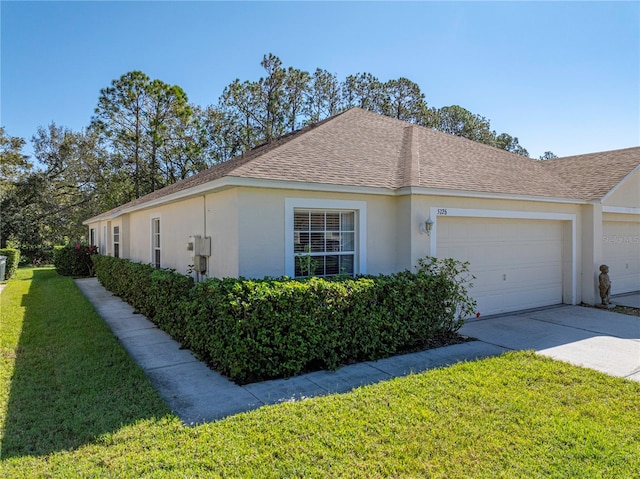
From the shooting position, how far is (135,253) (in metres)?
14.9

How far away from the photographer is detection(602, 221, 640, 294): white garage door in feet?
40.4

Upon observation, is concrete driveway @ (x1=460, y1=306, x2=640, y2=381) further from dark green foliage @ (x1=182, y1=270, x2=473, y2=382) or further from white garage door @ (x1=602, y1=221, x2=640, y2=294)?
white garage door @ (x1=602, y1=221, x2=640, y2=294)

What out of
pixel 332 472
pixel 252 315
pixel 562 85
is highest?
pixel 562 85

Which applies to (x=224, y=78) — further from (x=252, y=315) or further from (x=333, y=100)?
(x=252, y=315)

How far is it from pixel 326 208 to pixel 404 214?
1.73 metres

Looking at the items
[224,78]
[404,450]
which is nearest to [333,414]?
[404,450]

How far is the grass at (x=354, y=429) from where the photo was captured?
11.4 feet

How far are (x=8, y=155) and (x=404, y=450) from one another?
34838 millimetres

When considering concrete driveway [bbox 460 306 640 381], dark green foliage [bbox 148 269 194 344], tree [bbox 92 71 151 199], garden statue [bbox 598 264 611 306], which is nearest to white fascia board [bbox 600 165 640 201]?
garden statue [bbox 598 264 611 306]

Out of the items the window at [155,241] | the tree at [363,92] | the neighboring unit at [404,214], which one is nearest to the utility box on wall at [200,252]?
the neighboring unit at [404,214]

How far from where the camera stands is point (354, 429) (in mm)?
4066

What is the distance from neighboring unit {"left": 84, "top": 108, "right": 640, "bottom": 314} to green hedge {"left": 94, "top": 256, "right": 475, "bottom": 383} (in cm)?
95

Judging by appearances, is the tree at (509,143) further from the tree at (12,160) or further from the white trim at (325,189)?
the tree at (12,160)

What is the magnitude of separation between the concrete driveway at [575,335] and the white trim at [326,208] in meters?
2.65
